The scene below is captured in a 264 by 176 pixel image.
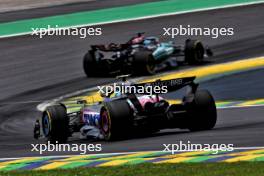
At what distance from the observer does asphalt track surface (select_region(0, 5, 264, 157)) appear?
17.9 metres

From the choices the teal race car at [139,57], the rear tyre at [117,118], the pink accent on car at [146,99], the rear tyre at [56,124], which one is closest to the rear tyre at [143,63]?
the teal race car at [139,57]

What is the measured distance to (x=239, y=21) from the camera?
1328 inches

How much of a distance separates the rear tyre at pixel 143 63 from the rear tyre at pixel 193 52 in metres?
1.41

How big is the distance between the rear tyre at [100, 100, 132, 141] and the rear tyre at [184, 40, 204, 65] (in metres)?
10.8

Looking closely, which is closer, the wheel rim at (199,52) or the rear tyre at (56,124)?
the rear tyre at (56,124)

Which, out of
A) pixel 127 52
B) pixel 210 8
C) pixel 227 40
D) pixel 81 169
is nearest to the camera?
pixel 81 169

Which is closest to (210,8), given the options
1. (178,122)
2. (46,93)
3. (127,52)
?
(127,52)

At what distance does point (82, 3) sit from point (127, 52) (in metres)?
12.4

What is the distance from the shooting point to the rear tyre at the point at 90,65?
27828 millimetres

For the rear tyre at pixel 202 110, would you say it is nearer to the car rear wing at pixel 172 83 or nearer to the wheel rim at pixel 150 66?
the car rear wing at pixel 172 83

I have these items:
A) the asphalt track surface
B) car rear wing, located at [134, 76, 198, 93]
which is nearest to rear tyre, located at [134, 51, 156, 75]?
the asphalt track surface

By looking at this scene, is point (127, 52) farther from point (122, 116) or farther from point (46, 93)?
point (122, 116)

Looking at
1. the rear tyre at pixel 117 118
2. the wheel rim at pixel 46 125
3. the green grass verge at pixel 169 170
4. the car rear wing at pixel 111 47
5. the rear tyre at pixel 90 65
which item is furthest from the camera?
the rear tyre at pixel 90 65

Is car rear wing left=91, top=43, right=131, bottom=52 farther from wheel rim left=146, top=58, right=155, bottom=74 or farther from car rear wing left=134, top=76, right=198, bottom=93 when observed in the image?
car rear wing left=134, top=76, right=198, bottom=93
